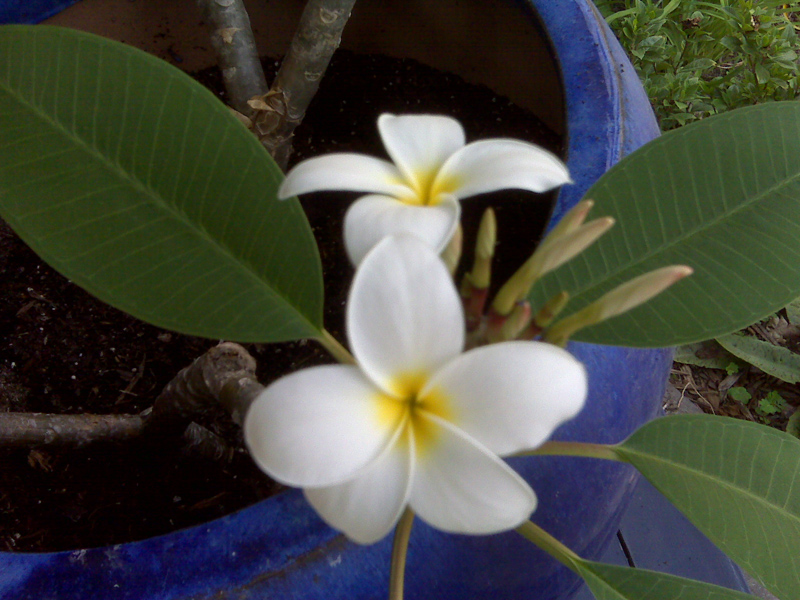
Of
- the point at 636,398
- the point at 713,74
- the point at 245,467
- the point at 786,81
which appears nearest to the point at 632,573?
the point at 636,398

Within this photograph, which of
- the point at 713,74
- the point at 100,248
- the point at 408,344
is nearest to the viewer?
the point at 408,344

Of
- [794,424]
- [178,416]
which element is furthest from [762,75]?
[178,416]

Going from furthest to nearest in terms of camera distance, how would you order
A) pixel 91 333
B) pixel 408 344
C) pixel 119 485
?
pixel 91 333
pixel 119 485
pixel 408 344

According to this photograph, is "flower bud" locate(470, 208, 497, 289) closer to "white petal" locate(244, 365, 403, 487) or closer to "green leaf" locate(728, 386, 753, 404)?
"white petal" locate(244, 365, 403, 487)

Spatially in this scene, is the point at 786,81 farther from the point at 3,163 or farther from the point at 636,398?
the point at 3,163

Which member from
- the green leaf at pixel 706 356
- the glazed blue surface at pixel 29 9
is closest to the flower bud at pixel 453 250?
the glazed blue surface at pixel 29 9

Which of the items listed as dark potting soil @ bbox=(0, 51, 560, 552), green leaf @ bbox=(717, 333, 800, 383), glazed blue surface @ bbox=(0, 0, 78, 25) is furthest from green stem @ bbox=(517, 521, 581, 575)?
green leaf @ bbox=(717, 333, 800, 383)

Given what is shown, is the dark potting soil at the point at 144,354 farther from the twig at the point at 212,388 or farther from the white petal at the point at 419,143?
the white petal at the point at 419,143
